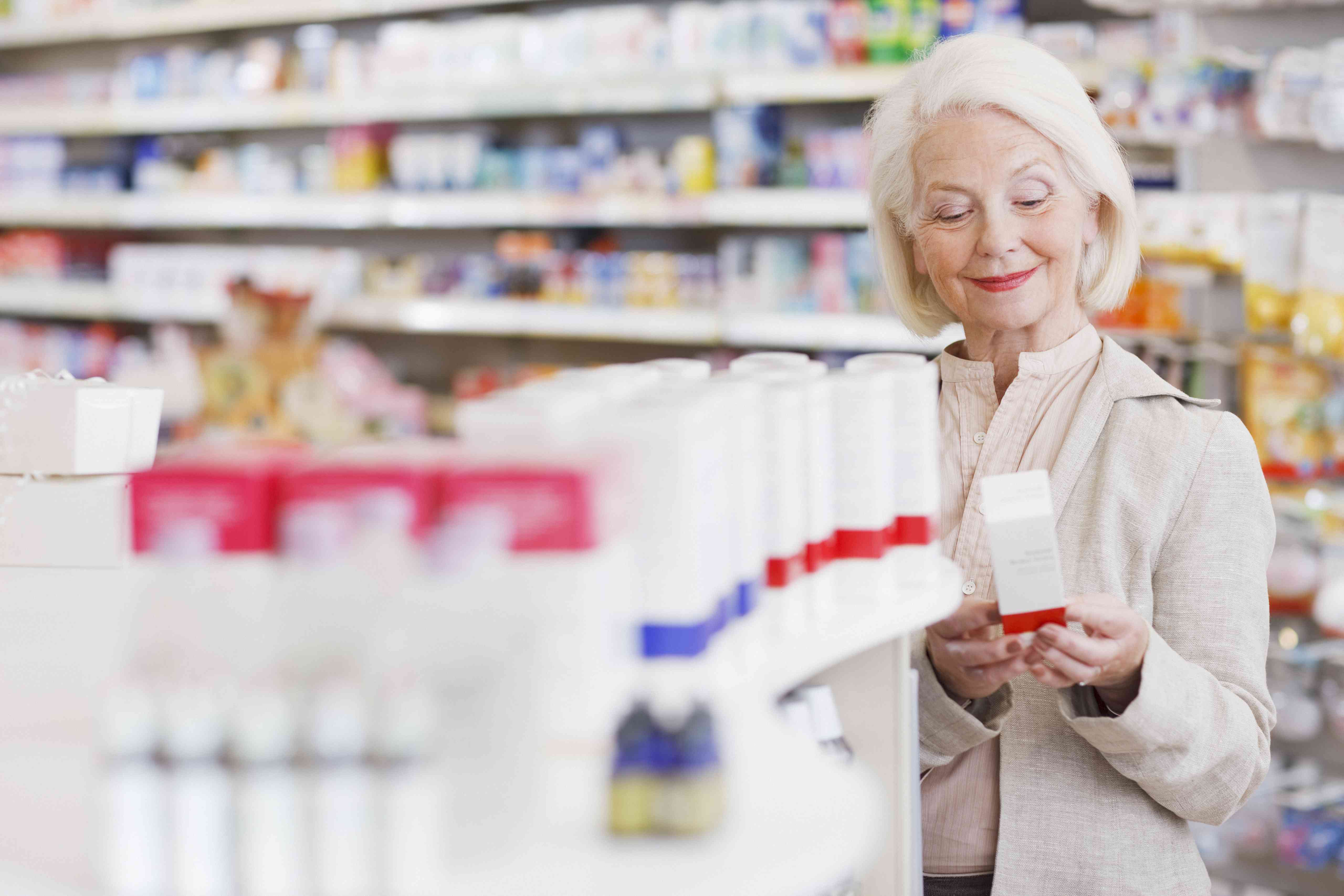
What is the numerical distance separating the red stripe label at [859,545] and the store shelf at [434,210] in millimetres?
2096

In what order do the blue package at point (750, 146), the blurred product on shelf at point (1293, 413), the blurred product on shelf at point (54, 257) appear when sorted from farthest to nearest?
the blurred product on shelf at point (54, 257), the blue package at point (750, 146), the blurred product on shelf at point (1293, 413)

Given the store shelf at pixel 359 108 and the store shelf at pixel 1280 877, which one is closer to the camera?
the store shelf at pixel 1280 877

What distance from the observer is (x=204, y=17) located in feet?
18.1

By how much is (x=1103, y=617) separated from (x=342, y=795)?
0.89 m

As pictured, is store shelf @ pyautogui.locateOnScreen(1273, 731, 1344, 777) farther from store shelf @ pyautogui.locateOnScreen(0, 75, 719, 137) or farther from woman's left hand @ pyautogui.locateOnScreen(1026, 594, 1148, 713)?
store shelf @ pyautogui.locateOnScreen(0, 75, 719, 137)

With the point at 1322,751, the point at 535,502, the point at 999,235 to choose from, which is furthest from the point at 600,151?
the point at 535,502

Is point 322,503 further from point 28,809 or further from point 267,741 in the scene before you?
point 28,809

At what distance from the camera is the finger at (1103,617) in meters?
1.39

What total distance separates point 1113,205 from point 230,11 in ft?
15.1

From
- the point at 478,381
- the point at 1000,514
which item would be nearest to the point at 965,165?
the point at 1000,514

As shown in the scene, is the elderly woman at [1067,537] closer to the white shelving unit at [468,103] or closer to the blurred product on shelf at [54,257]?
the white shelving unit at [468,103]

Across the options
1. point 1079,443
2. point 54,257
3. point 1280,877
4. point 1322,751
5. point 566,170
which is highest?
point 566,170

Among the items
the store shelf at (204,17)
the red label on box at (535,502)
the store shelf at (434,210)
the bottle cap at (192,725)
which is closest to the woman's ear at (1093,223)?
the red label on box at (535,502)

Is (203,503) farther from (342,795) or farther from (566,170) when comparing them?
(566,170)
